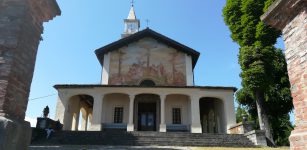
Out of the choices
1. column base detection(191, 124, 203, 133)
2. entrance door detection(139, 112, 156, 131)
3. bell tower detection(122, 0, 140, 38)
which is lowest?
column base detection(191, 124, 203, 133)

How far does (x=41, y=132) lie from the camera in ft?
46.7

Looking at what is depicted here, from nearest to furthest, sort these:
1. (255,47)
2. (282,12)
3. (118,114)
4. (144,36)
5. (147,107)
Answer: (282,12) < (255,47) < (118,114) < (147,107) < (144,36)

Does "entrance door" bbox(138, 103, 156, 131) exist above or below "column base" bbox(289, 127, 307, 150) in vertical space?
above

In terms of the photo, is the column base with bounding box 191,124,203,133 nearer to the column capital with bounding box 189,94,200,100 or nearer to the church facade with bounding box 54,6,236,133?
the church facade with bounding box 54,6,236,133

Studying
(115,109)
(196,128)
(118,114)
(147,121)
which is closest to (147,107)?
(147,121)

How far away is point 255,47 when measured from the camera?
16312mm

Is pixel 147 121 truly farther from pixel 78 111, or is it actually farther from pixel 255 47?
pixel 255 47

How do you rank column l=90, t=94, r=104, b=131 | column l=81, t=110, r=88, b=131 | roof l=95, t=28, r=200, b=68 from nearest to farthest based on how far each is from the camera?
column l=90, t=94, r=104, b=131 → roof l=95, t=28, r=200, b=68 → column l=81, t=110, r=88, b=131

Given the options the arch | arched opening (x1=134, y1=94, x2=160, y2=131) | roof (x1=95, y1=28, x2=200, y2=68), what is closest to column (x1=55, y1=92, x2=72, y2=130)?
the arch

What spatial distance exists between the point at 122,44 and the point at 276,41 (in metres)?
12.0

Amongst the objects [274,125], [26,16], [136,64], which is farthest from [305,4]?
[274,125]

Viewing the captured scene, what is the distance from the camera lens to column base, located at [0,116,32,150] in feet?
10.8

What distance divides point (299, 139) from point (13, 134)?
4.05 meters

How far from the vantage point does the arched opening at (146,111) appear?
66.3 ft
